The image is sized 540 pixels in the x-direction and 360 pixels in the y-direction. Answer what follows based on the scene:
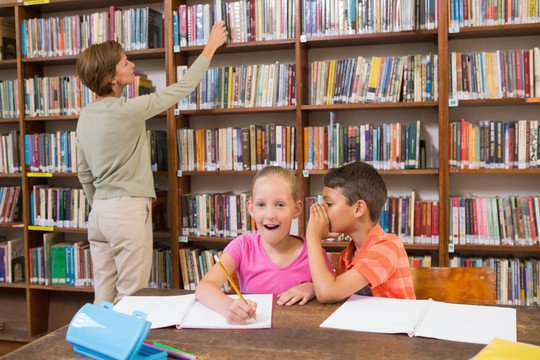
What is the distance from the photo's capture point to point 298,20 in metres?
2.90

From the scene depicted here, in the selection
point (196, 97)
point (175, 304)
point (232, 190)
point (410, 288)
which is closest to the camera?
point (175, 304)

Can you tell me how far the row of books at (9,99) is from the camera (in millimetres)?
3447

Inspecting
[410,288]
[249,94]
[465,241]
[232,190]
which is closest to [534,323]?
[410,288]

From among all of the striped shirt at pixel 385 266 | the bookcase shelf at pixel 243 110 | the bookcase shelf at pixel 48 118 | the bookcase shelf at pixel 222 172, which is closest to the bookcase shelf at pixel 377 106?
the bookcase shelf at pixel 243 110

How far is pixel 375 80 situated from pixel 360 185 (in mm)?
1332

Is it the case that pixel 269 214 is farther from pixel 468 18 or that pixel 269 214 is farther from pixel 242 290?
pixel 468 18

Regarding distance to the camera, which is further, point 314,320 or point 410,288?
point 410,288

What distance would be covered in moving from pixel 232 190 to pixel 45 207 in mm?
1197

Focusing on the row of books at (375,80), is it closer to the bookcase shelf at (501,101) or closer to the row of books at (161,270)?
the bookcase shelf at (501,101)

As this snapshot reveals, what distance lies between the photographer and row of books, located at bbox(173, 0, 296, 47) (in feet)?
9.68

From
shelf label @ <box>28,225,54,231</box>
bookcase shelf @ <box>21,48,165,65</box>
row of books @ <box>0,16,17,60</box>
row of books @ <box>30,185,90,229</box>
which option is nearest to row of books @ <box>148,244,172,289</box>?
row of books @ <box>30,185,90,229</box>

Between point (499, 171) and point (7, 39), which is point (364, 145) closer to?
point (499, 171)

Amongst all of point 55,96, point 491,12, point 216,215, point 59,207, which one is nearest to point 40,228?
point 59,207

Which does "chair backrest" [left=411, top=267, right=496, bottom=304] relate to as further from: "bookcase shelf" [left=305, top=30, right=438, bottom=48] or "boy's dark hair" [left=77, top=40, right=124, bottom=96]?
"boy's dark hair" [left=77, top=40, right=124, bottom=96]
